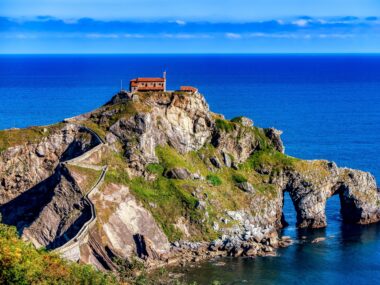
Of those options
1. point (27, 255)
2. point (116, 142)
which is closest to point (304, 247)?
point (116, 142)

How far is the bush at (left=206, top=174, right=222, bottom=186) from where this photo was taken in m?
143

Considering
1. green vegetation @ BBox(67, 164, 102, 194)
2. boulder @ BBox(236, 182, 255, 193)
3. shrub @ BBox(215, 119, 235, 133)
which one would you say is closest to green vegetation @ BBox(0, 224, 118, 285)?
green vegetation @ BBox(67, 164, 102, 194)

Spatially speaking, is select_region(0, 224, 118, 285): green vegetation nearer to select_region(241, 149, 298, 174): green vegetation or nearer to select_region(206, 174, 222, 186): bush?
select_region(206, 174, 222, 186): bush

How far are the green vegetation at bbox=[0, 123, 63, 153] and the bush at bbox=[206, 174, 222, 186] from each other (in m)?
30.8

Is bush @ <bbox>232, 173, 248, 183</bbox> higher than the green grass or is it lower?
higher

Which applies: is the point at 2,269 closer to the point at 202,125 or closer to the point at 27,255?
the point at 27,255

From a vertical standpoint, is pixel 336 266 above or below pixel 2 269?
below

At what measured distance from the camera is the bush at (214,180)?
143 metres

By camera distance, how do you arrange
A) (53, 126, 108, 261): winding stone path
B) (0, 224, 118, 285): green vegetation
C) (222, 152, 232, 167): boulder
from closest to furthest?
(0, 224, 118, 285): green vegetation < (53, 126, 108, 261): winding stone path < (222, 152, 232, 167): boulder

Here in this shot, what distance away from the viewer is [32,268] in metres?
70.9

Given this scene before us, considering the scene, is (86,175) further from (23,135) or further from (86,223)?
(23,135)

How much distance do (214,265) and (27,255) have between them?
55366mm

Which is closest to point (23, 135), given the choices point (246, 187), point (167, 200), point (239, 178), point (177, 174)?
point (177, 174)

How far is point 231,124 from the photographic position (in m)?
154
